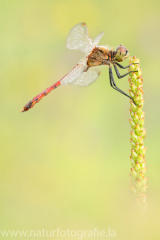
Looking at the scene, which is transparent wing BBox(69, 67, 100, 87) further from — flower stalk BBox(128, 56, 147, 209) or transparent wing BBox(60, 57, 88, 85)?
flower stalk BBox(128, 56, 147, 209)

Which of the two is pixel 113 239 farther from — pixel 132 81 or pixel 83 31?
pixel 83 31

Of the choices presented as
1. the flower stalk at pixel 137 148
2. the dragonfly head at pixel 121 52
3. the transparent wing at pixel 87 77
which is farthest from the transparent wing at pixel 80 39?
the flower stalk at pixel 137 148

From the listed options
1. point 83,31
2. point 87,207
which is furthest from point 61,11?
point 87,207

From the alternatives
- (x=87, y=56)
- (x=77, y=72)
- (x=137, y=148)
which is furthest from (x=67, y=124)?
(x=137, y=148)

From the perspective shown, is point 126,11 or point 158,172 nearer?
point 158,172

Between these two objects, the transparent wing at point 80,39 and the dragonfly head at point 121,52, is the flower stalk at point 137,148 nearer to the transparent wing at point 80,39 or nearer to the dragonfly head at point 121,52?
the dragonfly head at point 121,52

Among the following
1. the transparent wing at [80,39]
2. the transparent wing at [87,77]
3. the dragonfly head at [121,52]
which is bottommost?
the dragonfly head at [121,52]

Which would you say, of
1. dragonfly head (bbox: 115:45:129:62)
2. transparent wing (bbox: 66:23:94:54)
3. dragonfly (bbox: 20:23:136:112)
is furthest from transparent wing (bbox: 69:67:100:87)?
dragonfly head (bbox: 115:45:129:62)
